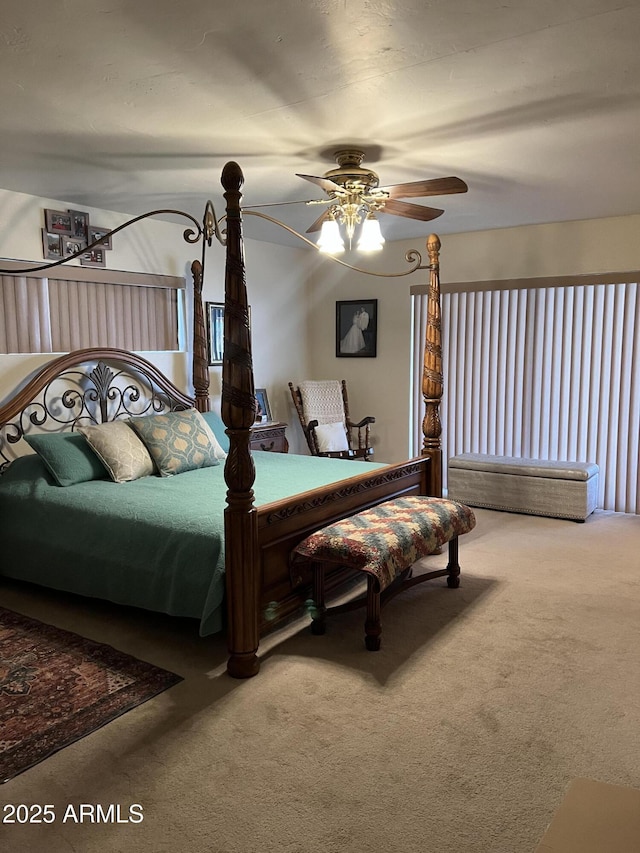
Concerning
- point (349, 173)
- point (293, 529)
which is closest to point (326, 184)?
point (349, 173)

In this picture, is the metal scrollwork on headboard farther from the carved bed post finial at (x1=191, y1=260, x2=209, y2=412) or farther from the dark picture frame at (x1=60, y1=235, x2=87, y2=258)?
the dark picture frame at (x1=60, y1=235, x2=87, y2=258)

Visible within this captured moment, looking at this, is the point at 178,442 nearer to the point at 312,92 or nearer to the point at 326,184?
the point at 326,184

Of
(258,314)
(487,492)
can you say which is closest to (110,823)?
(487,492)

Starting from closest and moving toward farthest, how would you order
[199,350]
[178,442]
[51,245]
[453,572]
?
[453,572] < [178,442] < [51,245] < [199,350]

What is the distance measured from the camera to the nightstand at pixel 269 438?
562cm

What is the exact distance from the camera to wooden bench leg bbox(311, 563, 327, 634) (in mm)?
3232

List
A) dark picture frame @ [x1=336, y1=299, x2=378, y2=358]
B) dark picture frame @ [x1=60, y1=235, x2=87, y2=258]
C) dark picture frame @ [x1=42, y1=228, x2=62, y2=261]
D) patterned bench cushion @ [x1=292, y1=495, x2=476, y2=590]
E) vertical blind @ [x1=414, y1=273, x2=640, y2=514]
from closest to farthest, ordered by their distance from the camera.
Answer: patterned bench cushion @ [x1=292, y1=495, x2=476, y2=590] < dark picture frame @ [x1=42, y1=228, x2=62, y2=261] < dark picture frame @ [x1=60, y1=235, x2=87, y2=258] < vertical blind @ [x1=414, y1=273, x2=640, y2=514] < dark picture frame @ [x1=336, y1=299, x2=378, y2=358]

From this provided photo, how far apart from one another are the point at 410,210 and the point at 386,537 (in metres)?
1.77

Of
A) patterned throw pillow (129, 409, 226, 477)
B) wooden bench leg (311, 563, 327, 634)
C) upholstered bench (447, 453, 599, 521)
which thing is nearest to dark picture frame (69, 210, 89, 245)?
patterned throw pillow (129, 409, 226, 477)

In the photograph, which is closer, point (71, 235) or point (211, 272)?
point (71, 235)

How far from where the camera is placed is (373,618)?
3016 millimetres

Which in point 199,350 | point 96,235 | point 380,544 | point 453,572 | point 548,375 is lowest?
point 453,572

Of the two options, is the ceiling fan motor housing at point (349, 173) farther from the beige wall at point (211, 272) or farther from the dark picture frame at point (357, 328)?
the dark picture frame at point (357, 328)

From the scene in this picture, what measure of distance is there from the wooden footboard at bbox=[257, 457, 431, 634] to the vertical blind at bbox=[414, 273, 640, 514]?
2.54 m
